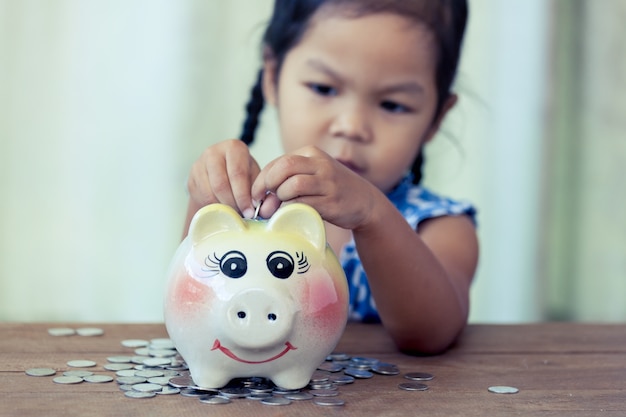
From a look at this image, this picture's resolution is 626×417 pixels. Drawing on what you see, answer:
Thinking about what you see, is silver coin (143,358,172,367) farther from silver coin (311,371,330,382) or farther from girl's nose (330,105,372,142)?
girl's nose (330,105,372,142)

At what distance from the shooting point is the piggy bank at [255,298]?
0.70 metres

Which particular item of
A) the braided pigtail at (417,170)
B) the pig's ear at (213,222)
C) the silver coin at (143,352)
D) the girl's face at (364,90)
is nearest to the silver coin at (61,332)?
the silver coin at (143,352)

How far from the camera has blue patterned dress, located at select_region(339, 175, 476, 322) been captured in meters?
1.32

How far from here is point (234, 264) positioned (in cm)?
72

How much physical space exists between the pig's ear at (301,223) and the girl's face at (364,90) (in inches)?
18.9

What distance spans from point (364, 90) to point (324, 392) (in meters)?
0.58

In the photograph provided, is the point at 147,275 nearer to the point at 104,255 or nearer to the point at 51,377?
the point at 104,255

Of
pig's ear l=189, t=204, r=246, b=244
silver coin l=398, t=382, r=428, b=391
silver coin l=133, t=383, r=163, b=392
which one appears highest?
pig's ear l=189, t=204, r=246, b=244

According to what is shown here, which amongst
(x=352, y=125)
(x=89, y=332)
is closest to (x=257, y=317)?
(x=89, y=332)

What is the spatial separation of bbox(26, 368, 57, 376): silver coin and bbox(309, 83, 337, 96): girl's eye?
24.8 inches

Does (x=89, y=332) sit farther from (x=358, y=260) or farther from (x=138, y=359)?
(x=358, y=260)

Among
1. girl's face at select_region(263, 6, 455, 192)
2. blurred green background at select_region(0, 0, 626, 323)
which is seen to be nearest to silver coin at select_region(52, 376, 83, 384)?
girl's face at select_region(263, 6, 455, 192)

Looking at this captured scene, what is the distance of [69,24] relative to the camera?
2.42 m

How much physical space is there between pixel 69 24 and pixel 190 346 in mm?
1889
